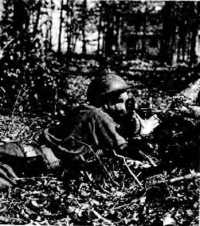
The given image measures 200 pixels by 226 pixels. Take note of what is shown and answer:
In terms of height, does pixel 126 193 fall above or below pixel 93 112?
below

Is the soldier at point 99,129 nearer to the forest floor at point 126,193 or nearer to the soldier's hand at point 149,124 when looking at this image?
the soldier's hand at point 149,124

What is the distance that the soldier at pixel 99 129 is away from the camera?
520 centimetres

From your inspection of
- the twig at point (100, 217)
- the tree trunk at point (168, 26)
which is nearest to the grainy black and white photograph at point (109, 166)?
the twig at point (100, 217)

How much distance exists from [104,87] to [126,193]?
1.50m

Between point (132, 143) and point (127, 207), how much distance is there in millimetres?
945

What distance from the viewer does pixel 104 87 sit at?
557cm

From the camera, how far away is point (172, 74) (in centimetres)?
1833

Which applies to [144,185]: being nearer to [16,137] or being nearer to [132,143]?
[132,143]

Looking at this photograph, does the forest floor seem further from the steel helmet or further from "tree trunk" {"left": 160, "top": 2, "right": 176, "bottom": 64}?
"tree trunk" {"left": 160, "top": 2, "right": 176, "bottom": 64}

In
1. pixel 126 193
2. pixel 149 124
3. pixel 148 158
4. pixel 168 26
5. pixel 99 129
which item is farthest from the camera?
pixel 168 26

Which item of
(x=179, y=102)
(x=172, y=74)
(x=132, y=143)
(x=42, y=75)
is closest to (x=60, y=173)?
(x=132, y=143)

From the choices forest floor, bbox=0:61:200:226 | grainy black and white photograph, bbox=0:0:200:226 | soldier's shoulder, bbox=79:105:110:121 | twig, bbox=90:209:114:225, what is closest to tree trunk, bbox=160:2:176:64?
grainy black and white photograph, bbox=0:0:200:226

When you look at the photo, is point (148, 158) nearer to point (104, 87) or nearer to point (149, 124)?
point (149, 124)

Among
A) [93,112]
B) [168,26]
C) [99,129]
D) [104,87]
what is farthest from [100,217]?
[168,26]
